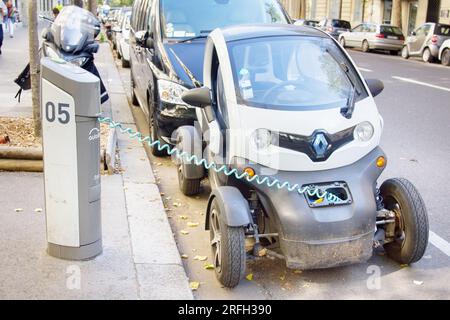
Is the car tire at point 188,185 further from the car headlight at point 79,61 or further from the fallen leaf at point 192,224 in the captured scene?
the car headlight at point 79,61

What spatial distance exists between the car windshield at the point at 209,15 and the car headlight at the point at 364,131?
12.3 ft

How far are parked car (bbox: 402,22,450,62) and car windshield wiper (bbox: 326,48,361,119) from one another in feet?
68.1

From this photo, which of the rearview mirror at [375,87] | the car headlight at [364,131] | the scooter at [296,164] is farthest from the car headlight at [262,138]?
the rearview mirror at [375,87]

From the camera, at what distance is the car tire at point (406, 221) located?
4.43m

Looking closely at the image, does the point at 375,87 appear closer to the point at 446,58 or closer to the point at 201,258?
the point at 201,258

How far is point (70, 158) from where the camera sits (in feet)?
13.5

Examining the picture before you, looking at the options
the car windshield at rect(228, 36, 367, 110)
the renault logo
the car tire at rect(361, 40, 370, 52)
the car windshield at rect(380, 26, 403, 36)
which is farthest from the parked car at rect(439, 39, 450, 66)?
the renault logo

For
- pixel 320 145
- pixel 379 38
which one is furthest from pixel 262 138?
pixel 379 38

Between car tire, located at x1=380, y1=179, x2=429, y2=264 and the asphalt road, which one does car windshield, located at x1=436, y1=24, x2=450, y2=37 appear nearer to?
the asphalt road

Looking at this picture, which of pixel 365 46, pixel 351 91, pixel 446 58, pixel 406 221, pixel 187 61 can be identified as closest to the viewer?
pixel 406 221

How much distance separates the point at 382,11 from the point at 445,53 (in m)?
18.4

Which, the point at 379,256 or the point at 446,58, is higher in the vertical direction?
the point at 446,58

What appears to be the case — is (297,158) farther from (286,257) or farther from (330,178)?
(286,257)
